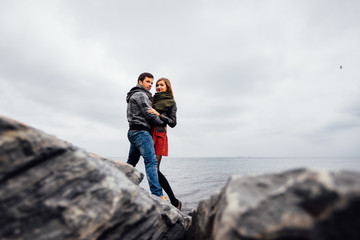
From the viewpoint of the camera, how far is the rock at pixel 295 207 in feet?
4.54

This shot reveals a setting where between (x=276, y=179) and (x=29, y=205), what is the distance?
2.61 m

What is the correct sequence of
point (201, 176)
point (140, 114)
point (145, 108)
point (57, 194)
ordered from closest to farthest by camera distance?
1. point (57, 194)
2. point (145, 108)
3. point (140, 114)
4. point (201, 176)

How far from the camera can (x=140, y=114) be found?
17.4 ft

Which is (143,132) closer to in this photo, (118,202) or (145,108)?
(145,108)

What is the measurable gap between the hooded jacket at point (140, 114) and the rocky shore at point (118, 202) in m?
2.57

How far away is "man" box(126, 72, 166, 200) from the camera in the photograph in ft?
16.5

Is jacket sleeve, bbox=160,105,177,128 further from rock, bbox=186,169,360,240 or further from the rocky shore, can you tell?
rock, bbox=186,169,360,240

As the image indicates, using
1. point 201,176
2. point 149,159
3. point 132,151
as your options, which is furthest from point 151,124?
point 201,176

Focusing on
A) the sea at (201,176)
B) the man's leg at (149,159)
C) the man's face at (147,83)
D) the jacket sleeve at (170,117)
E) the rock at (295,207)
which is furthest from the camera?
the sea at (201,176)

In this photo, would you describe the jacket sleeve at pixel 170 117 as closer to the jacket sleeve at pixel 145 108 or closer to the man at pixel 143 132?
the man at pixel 143 132

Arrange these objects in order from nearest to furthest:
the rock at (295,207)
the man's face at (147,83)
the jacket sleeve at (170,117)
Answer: the rock at (295,207) → the jacket sleeve at (170,117) → the man's face at (147,83)

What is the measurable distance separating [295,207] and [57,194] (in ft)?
8.06

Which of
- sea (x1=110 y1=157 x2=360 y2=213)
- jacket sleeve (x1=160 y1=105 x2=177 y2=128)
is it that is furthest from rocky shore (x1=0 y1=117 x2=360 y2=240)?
jacket sleeve (x1=160 y1=105 x2=177 y2=128)

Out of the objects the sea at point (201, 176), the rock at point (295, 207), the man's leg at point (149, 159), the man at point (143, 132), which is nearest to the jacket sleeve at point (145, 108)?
the man at point (143, 132)
